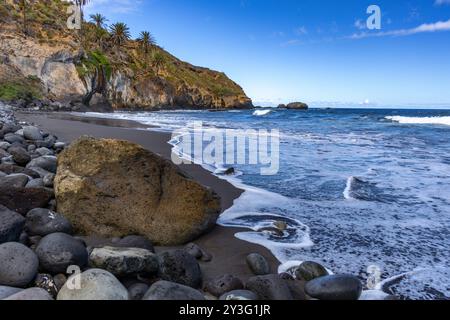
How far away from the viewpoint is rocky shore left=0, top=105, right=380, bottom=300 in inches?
115

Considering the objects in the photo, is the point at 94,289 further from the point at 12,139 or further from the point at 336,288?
the point at 12,139

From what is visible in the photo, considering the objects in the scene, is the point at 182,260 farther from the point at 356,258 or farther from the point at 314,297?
the point at 356,258

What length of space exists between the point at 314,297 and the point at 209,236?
1754mm

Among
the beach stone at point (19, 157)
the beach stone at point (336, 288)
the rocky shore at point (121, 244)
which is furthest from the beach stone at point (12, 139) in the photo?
the beach stone at point (336, 288)

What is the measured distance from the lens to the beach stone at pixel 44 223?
3.88 m

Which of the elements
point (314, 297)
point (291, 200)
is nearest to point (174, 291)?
point (314, 297)

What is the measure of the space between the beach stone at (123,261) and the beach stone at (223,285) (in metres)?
0.53

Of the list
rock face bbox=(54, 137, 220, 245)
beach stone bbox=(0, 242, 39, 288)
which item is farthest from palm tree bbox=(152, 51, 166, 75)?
beach stone bbox=(0, 242, 39, 288)

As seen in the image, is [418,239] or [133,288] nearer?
[133,288]

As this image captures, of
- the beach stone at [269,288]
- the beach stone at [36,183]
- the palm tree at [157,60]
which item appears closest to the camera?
the beach stone at [269,288]

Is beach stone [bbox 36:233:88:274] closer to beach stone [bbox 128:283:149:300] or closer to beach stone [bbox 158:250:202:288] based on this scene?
beach stone [bbox 128:283:149:300]

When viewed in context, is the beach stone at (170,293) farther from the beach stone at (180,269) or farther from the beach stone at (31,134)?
the beach stone at (31,134)

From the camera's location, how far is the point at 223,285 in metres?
3.25

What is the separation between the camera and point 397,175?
8.65m
